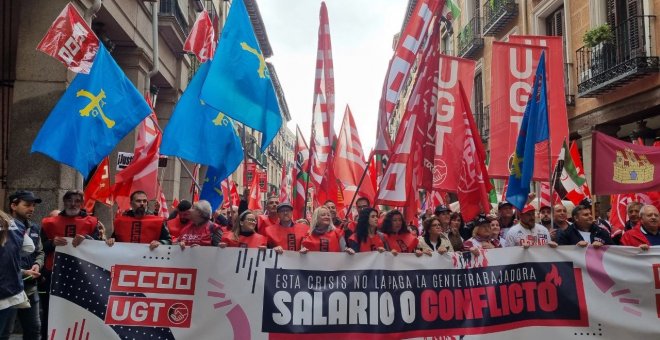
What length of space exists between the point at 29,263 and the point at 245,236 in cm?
195

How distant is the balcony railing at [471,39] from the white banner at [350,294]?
17593mm

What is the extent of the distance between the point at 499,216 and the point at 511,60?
8.32ft

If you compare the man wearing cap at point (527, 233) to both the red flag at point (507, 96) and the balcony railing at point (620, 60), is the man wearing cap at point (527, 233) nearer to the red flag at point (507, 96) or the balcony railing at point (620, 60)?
the red flag at point (507, 96)

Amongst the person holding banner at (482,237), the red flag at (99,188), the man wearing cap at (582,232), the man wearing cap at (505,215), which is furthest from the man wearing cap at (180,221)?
the man wearing cap at (582,232)

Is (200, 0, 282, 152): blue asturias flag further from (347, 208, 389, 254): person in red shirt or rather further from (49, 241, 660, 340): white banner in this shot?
(49, 241, 660, 340): white banner

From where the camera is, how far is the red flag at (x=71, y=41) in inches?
280

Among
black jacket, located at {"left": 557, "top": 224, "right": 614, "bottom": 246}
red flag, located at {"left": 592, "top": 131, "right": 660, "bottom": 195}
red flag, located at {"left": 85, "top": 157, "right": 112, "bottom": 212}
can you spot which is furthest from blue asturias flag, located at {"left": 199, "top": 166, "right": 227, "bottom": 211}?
red flag, located at {"left": 592, "top": 131, "right": 660, "bottom": 195}

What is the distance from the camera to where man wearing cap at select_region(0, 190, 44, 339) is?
16.1ft

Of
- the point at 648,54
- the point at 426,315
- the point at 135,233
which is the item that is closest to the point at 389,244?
the point at 426,315

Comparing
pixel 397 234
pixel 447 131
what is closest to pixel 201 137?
pixel 397 234

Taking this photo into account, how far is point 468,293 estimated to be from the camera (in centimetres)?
521

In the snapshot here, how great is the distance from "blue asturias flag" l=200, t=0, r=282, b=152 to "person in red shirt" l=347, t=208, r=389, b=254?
1263mm

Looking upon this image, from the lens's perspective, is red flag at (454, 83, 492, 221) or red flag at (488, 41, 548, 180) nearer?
red flag at (454, 83, 492, 221)

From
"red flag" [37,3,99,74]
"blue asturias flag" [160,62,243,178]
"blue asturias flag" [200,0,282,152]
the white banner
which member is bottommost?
the white banner
